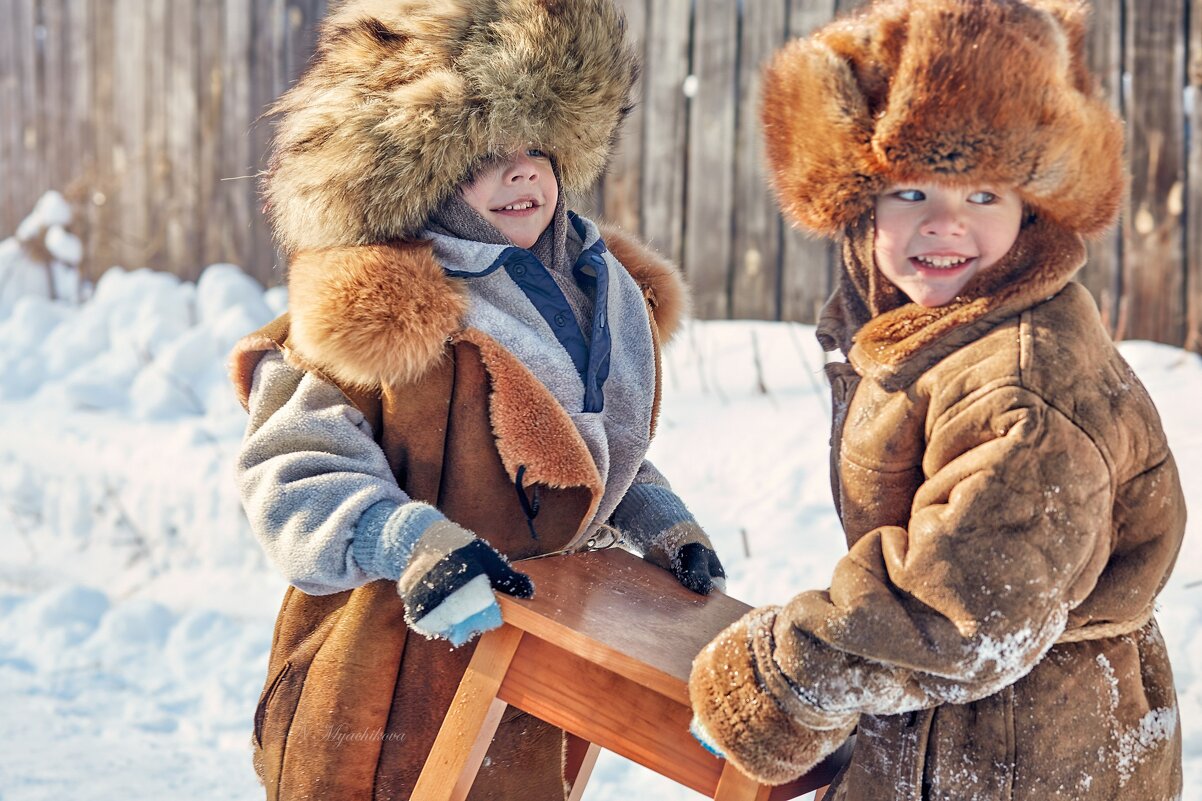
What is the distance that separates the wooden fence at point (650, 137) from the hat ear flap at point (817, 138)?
3.01 feet

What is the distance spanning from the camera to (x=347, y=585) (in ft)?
6.38

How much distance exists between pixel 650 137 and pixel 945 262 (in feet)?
12.8

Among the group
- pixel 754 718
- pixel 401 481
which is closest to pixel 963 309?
pixel 754 718

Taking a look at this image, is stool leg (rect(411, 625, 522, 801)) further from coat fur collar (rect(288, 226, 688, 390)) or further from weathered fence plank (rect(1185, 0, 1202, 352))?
weathered fence plank (rect(1185, 0, 1202, 352))

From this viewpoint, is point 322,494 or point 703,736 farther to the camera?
point 322,494

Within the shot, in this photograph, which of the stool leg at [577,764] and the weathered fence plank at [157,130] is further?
the weathered fence plank at [157,130]

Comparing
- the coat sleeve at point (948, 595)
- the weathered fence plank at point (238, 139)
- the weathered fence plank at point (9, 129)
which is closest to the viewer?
the coat sleeve at point (948, 595)

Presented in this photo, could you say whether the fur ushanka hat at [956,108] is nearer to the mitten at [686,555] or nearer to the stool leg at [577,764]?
the mitten at [686,555]

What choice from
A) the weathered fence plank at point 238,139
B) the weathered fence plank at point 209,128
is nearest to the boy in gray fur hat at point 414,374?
the weathered fence plank at point 238,139

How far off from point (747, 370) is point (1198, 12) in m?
2.12

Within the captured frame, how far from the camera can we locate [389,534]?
1868 mm

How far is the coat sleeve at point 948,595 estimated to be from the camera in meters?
1.45

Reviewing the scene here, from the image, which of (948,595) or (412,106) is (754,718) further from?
(412,106)

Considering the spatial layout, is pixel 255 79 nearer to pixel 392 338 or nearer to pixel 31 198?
pixel 31 198
